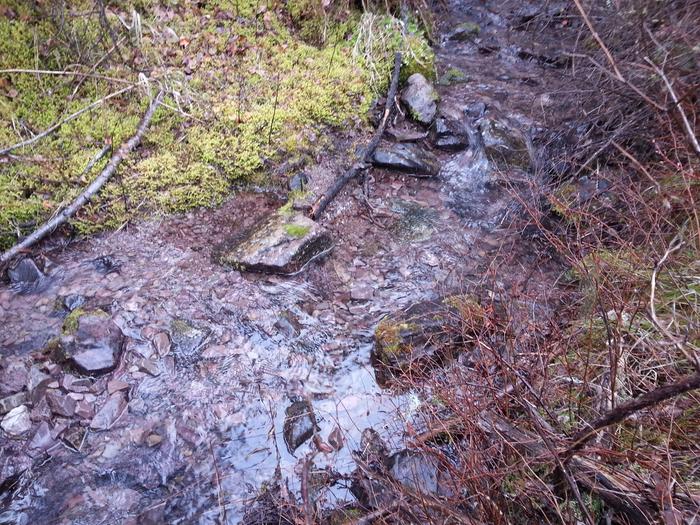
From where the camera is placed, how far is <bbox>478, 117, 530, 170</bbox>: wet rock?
5.70 metres

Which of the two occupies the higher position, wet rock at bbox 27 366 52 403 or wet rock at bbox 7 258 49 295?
wet rock at bbox 7 258 49 295

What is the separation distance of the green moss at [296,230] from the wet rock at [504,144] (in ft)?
9.26

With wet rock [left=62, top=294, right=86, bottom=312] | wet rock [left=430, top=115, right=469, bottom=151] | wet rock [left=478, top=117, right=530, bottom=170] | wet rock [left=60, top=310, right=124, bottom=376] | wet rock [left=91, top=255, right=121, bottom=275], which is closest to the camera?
wet rock [left=60, top=310, right=124, bottom=376]

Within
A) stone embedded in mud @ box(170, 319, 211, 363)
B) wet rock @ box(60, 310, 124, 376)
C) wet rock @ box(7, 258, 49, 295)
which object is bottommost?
stone embedded in mud @ box(170, 319, 211, 363)

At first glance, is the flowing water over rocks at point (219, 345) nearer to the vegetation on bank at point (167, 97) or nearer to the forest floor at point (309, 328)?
the forest floor at point (309, 328)

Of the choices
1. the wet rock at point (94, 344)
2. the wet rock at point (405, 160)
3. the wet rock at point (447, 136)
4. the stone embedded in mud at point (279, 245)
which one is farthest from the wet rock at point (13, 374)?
the wet rock at point (447, 136)

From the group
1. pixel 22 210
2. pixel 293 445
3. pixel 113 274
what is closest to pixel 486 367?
pixel 293 445

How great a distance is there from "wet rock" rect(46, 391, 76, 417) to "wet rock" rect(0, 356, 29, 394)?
25cm

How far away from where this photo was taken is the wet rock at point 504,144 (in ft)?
18.7

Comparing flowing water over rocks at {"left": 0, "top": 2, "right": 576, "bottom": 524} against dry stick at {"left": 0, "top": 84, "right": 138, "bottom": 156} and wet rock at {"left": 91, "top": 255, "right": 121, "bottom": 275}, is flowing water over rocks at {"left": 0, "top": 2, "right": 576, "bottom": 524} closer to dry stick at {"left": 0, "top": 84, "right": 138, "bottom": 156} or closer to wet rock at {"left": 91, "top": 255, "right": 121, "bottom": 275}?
wet rock at {"left": 91, "top": 255, "right": 121, "bottom": 275}

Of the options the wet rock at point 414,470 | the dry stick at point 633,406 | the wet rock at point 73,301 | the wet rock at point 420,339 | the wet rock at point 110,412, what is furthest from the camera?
the wet rock at point 73,301

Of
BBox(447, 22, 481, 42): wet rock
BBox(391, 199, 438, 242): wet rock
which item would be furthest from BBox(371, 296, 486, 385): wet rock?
BBox(447, 22, 481, 42): wet rock

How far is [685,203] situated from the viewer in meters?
3.44

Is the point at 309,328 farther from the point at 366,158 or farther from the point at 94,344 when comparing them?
the point at 366,158
